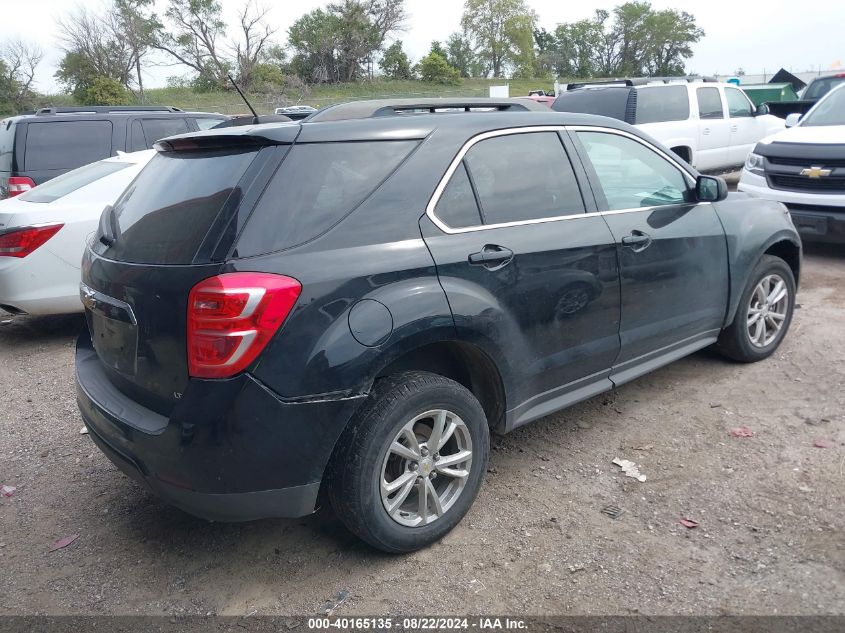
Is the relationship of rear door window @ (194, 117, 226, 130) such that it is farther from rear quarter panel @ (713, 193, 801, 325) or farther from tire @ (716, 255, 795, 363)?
tire @ (716, 255, 795, 363)

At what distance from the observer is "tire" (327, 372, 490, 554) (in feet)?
8.85

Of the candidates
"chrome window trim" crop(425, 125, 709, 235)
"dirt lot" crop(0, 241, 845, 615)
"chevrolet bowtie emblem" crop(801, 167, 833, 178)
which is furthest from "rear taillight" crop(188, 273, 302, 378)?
"chevrolet bowtie emblem" crop(801, 167, 833, 178)

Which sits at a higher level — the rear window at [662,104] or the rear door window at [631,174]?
the rear window at [662,104]

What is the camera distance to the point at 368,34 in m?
61.1

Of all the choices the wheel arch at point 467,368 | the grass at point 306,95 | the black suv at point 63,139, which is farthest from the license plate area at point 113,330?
the grass at point 306,95

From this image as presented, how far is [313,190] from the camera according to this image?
8.93 feet

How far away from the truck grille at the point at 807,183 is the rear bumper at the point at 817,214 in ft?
0.26

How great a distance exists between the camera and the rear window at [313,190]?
8.50 ft

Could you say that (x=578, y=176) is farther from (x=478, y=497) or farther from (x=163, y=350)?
(x=163, y=350)

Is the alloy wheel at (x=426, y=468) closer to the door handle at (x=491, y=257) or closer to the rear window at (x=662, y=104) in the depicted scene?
the door handle at (x=491, y=257)

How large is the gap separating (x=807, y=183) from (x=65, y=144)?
833 cm

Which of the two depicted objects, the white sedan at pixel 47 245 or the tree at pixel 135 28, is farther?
the tree at pixel 135 28

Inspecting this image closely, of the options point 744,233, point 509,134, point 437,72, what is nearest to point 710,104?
point 744,233

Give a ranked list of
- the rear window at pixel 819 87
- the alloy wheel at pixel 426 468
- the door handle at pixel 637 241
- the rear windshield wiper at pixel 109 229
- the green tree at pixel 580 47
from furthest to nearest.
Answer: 1. the green tree at pixel 580 47
2. the rear window at pixel 819 87
3. the door handle at pixel 637 241
4. the rear windshield wiper at pixel 109 229
5. the alloy wheel at pixel 426 468
